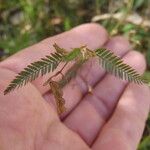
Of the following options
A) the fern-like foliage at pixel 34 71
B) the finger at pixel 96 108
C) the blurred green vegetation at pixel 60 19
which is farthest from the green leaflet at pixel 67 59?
the blurred green vegetation at pixel 60 19

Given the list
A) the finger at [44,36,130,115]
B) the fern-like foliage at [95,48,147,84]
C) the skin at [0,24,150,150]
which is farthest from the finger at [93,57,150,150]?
the fern-like foliage at [95,48,147,84]

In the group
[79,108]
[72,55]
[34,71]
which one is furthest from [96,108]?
[34,71]

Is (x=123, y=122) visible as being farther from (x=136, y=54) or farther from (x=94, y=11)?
(x=94, y=11)

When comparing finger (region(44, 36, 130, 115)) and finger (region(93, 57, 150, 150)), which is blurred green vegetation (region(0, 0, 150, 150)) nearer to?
finger (region(44, 36, 130, 115))

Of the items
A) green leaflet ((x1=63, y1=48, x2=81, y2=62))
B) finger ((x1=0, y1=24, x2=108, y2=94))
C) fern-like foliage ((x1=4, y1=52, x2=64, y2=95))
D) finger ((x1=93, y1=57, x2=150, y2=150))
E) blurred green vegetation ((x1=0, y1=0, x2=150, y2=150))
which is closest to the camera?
fern-like foliage ((x1=4, y1=52, x2=64, y2=95))

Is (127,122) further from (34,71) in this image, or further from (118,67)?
(34,71)

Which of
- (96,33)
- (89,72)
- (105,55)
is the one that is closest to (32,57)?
(89,72)
